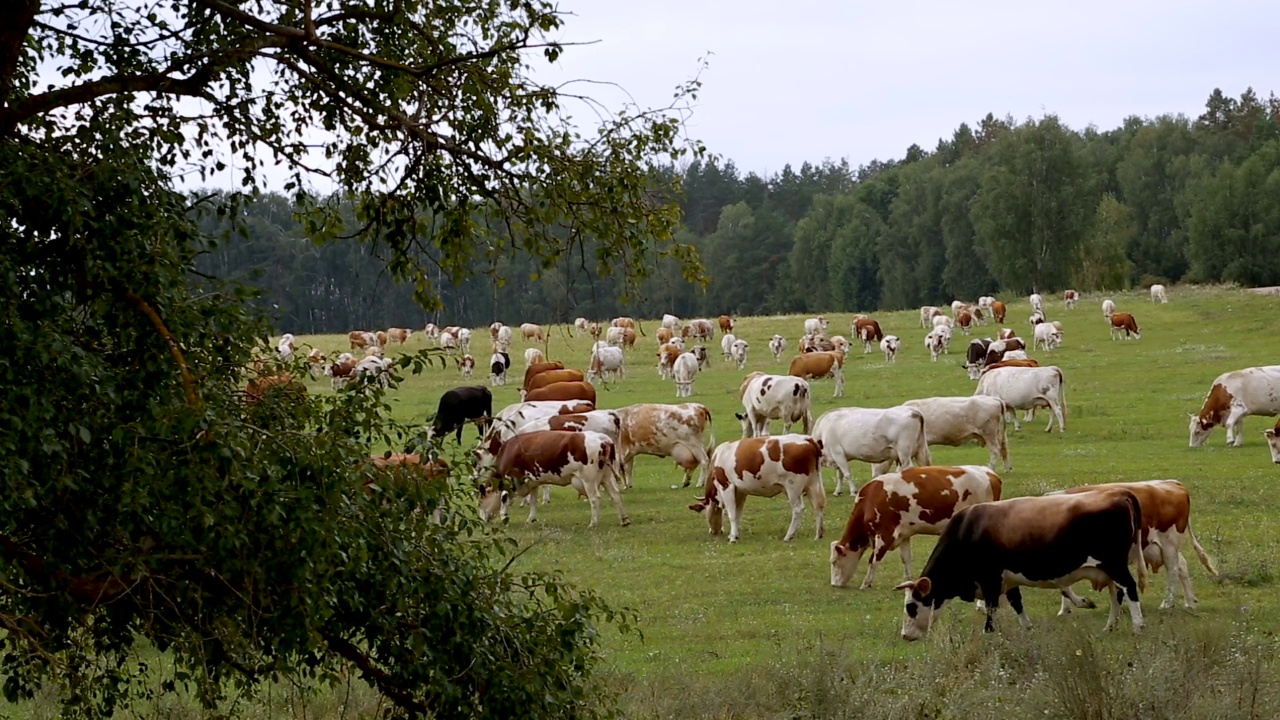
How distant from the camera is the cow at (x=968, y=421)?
2283 cm

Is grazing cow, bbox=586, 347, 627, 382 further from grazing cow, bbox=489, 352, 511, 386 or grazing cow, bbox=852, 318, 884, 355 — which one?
grazing cow, bbox=852, 318, 884, 355

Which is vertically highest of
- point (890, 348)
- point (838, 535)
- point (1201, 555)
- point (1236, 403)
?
point (890, 348)

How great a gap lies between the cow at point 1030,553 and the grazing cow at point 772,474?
5.40 m

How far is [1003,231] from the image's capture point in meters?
90.2

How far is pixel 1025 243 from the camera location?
90375 mm

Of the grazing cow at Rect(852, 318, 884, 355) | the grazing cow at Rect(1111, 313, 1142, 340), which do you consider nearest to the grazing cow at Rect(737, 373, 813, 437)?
the grazing cow at Rect(852, 318, 884, 355)

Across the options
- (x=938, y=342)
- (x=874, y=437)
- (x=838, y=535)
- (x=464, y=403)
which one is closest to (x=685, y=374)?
(x=464, y=403)

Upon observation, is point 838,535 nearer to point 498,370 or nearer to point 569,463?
point 569,463

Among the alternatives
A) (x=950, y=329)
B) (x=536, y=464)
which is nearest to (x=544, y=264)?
(x=536, y=464)

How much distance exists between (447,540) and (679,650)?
232 inches

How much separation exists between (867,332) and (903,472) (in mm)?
38075

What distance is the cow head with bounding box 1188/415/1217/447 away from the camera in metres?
25.0

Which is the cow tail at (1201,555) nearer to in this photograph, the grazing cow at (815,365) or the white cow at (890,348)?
the grazing cow at (815,365)

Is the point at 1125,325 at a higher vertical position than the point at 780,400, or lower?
higher
